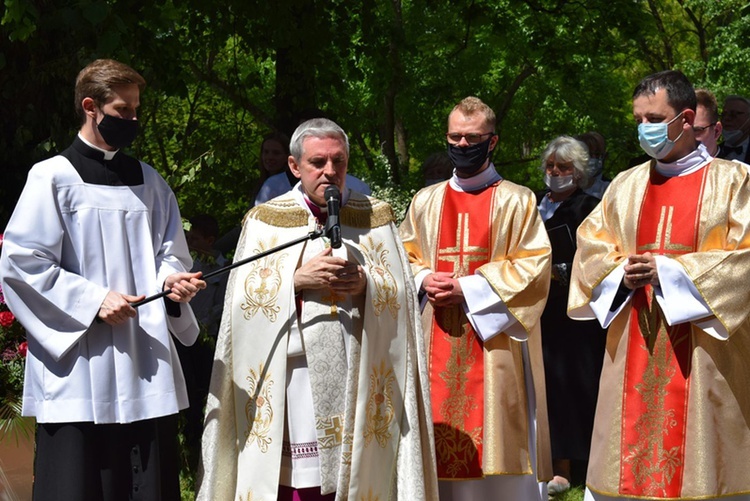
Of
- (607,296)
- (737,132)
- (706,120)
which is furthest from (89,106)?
(737,132)

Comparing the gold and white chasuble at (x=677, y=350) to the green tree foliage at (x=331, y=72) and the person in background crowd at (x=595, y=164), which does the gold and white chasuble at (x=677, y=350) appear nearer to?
the person in background crowd at (x=595, y=164)

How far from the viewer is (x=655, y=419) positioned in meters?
5.78

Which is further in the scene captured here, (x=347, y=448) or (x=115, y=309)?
(x=347, y=448)

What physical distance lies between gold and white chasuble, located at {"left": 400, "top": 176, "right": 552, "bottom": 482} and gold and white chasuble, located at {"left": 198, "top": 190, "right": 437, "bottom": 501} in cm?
Result: 72

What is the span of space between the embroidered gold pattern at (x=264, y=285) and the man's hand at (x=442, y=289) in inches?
41.1

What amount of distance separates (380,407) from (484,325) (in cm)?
103

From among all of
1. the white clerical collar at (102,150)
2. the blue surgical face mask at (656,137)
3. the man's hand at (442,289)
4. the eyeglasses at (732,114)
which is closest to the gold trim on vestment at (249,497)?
the man's hand at (442,289)

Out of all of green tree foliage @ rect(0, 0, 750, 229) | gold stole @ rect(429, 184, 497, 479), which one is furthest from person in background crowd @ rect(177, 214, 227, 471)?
gold stole @ rect(429, 184, 497, 479)

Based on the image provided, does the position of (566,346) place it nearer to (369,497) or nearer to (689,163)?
(689,163)

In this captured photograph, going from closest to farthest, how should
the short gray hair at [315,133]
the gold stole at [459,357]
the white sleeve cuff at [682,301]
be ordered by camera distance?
1. the short gray hair at [315,133]
2. the white sleeve cuff at [682,301]
3. the gold stole at [459,357]

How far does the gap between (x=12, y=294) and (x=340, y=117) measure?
9.96 m

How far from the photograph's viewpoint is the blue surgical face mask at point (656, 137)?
18.7ft

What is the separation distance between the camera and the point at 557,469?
8414 millimetres

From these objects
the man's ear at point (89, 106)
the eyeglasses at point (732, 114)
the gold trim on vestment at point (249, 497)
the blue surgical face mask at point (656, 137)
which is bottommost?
the gold trim on vestment at point (249, 497)
